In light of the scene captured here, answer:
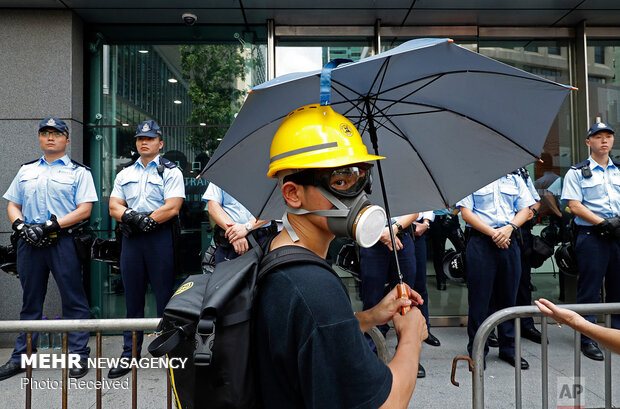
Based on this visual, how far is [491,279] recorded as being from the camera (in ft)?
15.5

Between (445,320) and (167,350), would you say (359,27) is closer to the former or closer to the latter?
(445,320)

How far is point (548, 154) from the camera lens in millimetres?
6539

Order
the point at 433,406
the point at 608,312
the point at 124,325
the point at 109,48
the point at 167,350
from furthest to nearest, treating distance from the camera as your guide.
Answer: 1. the point at 109,48
2. the point at 433,406
3. the point at 608,312
4. the point at 124,325
5. the point at 167,350

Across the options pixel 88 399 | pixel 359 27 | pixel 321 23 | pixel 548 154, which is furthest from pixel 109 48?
pixel 548 154

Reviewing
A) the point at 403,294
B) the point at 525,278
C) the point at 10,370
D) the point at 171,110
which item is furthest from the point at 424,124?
the point at 171,110

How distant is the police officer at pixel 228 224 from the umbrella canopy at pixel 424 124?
94.3 inches

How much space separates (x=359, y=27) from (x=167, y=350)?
6049 mm

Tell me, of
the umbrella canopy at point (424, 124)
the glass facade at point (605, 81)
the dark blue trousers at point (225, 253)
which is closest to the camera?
the umbrella canopy at point (424, 124)

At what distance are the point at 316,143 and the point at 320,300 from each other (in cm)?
49

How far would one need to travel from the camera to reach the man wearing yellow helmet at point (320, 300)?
1187 millimetres

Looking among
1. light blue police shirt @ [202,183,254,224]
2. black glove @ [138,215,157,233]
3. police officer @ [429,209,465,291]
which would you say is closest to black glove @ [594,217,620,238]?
police officer @ [429,209,465,291]

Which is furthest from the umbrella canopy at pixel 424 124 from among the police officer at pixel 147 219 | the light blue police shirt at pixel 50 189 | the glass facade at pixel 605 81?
the glass facade at pixel 605 81

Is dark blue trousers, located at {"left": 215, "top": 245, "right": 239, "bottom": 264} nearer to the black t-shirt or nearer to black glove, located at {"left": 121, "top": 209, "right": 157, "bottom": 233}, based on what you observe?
black glove, located at {"left": 121, "top": 209, "right": 157, "bottom": 233}

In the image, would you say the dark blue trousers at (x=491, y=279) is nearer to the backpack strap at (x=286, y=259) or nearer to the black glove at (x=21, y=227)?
the backpack strap at (x=286, y=259)
